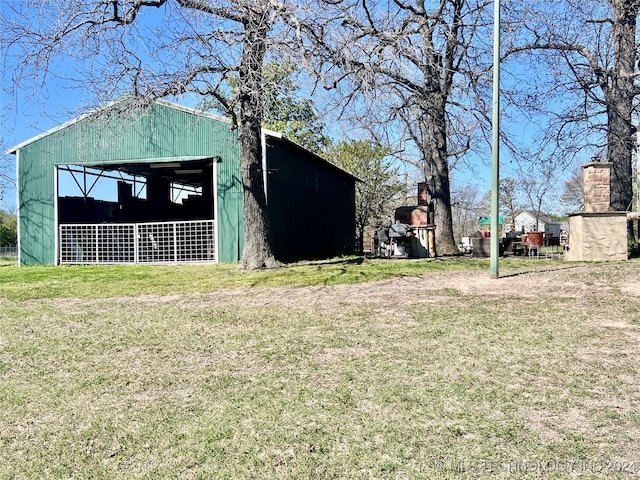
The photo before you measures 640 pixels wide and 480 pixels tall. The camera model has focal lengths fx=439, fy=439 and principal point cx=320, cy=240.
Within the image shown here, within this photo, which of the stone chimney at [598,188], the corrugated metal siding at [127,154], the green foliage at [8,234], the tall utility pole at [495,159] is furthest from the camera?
the green foliage at [8,234]

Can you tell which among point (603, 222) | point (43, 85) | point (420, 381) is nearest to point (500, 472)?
point (420, 381)

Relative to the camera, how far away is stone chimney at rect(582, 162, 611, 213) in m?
9.34

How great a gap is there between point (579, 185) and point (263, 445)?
39.4 metres

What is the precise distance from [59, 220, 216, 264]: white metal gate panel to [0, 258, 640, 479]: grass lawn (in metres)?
6.65

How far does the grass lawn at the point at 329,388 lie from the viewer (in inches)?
77.4

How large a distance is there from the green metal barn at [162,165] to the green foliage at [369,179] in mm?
6089

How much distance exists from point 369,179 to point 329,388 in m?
19.6

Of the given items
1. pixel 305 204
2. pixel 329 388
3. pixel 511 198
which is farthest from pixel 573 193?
pixel 329 388

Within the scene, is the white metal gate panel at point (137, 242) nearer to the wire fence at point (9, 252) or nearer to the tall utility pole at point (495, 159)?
the tall utility pole at point (495, 159)

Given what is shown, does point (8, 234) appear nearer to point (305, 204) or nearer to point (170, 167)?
point (170, 167)

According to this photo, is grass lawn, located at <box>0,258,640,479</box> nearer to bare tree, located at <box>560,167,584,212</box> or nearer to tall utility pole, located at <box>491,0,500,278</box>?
tall utility pole, located at <box>491,0,500,278</box>

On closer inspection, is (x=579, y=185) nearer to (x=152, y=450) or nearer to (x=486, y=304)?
(x=486, y=304)

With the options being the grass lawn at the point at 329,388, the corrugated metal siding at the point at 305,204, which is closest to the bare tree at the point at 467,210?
the corrugated metal siding at the point at 305,204

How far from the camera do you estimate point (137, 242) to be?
1280 centimetres
